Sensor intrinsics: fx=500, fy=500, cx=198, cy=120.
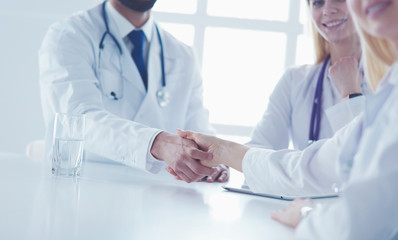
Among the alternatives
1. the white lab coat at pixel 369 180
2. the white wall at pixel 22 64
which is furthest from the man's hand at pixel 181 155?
the white wall at pixel 22 64

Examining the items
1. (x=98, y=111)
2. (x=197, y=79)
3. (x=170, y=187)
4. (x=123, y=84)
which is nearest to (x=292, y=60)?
(x=197, y=79)

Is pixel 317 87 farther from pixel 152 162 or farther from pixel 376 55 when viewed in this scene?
pixel 376 55

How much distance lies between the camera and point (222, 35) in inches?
167

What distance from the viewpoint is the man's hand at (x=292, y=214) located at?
0.93 metres

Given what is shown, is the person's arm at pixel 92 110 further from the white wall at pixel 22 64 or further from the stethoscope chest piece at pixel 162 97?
the white wall at pixel 22 64

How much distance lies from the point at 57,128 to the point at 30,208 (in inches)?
19.3

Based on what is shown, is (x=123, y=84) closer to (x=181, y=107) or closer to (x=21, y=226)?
(x=181, y=107)

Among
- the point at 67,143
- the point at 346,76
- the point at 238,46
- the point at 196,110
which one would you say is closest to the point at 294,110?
the point at 346,76

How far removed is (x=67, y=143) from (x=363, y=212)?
37.9 inches

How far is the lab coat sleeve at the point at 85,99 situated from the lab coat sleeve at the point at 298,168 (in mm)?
517

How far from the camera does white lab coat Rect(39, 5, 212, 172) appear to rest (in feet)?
5.53

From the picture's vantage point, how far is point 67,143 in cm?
138

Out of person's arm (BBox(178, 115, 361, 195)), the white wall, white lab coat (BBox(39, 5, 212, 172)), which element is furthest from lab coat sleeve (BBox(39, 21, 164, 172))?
the white wall

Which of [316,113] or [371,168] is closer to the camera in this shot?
[371,168]
